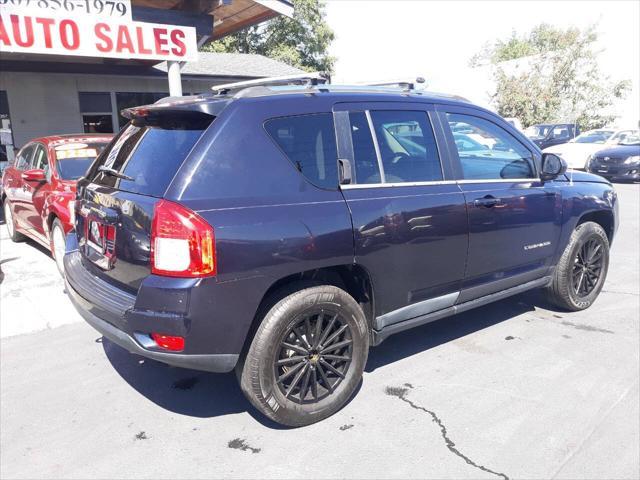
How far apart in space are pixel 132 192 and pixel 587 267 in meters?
4.09

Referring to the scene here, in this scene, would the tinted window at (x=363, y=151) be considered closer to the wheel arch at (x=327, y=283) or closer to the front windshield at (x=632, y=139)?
the wheel arch at (x=327, y=283)

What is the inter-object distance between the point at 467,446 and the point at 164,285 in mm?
1849

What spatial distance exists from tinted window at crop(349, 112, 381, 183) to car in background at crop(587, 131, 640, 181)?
1475 cm

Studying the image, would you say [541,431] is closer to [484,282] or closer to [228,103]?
[484,282]

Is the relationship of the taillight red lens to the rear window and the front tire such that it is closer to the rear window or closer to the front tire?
the front tire

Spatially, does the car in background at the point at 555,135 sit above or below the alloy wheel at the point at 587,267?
above

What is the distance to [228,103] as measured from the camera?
9.55 feet

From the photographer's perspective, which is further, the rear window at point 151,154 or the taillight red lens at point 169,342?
the rear window at point 151,154

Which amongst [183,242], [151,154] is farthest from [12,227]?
[183,242]

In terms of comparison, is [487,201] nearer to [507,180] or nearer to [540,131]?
[507,180]

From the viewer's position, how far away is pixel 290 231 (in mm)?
2855

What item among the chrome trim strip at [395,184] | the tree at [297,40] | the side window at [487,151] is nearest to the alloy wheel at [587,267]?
the side window at [487,151]

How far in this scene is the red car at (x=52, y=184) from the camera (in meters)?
5.84

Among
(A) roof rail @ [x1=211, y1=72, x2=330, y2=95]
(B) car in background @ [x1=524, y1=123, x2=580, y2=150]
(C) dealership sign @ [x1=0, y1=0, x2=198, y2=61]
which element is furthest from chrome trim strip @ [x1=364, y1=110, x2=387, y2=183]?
(B) car in background @ [x1=524, y1=123, x2=580, y2=150]
